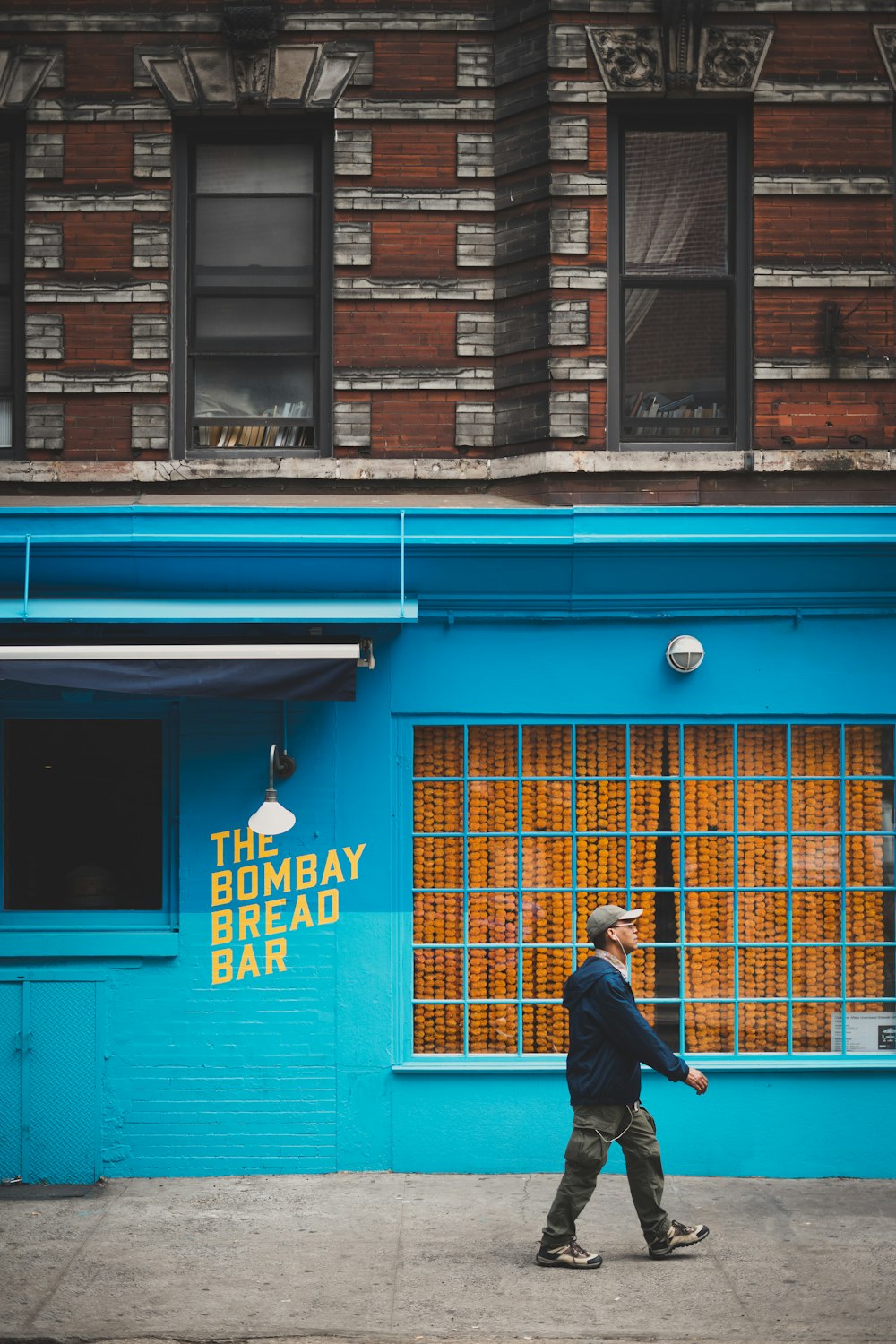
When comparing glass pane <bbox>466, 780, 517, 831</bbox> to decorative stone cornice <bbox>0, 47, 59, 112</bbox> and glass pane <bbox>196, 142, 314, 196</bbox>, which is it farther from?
decorative stone cornice <bbox>0, 47, 59, 112</bbox>

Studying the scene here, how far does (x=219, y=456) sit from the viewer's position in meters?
9.11

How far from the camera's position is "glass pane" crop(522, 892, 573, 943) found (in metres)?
8.91

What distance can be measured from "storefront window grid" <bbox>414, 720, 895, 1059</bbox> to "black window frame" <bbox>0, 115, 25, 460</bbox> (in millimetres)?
3614

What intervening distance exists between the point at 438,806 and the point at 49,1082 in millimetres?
3039

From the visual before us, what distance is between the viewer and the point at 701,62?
888 cm

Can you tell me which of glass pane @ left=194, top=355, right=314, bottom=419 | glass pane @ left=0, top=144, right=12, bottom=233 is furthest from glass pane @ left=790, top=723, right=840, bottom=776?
glass pane @ left=0, top=144, right=12, bottom=233

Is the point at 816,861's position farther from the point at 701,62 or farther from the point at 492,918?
→ the point at 701,62

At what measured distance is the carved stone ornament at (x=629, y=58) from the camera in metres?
8.84

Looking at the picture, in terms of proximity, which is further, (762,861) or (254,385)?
(254,385)

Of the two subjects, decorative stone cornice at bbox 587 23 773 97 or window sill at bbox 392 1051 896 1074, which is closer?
window sill at bbox 392 1051 896 1074

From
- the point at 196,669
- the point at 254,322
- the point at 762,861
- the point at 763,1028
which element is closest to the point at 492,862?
the point at 762,861

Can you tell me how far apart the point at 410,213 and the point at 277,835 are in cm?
422

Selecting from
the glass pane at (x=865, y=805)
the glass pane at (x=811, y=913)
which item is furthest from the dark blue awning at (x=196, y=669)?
the glass pane at (x=865, y=805)

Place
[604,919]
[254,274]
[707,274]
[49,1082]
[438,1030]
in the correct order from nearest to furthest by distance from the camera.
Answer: [604,919] → [49,1082] → [438,1030] → [707,274] → [254,274]
